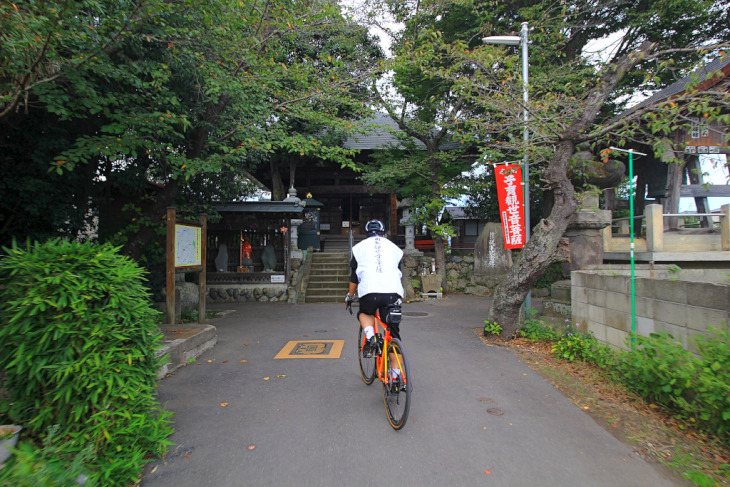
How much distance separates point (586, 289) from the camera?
20.2 feet

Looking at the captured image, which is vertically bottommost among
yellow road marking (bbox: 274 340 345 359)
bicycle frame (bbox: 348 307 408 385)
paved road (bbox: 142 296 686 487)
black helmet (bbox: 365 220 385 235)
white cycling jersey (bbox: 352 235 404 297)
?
yellow road marking (bbox: 274 340 345 359)

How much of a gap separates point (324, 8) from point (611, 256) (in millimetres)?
9410

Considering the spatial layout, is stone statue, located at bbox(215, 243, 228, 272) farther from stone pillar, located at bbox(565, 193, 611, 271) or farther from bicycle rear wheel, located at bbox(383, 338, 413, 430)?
bicycle rear wheel, located at bbox(383, 338, 413, 430)

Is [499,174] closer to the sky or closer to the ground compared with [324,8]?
closer to the ground

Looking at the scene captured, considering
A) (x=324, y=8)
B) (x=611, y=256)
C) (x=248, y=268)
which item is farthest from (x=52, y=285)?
(x=611, y=256)

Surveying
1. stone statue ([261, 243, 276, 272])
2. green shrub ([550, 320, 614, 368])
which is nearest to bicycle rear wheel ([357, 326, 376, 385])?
green shrub ([550, 320, 614, 368])

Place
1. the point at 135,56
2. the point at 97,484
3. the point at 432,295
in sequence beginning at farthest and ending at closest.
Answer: the point at 432,295, the point at 135,56, the point at 97,484

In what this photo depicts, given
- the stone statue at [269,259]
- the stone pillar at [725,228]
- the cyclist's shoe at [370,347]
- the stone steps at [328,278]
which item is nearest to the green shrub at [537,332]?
the cyclist's shoe at [370,347]

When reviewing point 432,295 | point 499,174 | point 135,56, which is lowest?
point 432,295

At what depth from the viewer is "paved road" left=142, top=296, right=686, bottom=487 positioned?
111 inches

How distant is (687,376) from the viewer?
3.38 meters

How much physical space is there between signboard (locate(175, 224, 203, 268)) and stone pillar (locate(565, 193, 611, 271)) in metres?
7.39

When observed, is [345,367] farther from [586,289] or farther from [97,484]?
[586,289]

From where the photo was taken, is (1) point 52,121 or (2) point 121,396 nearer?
(2) point 121,396
